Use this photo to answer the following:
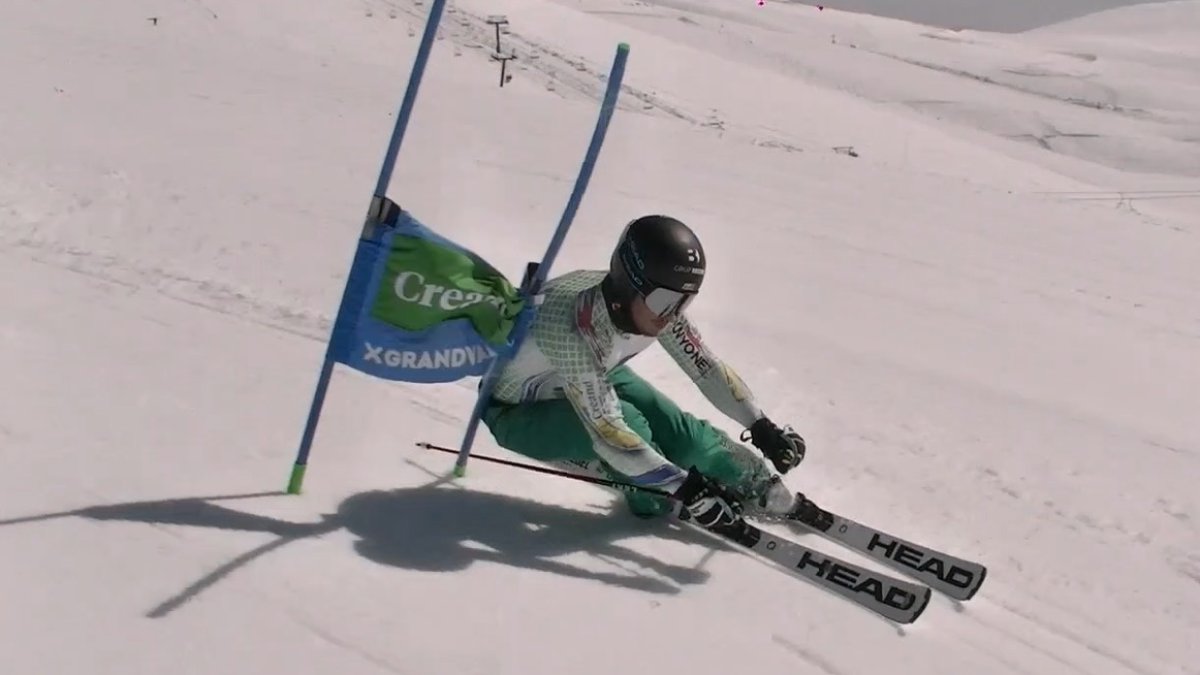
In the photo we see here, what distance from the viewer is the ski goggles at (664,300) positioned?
3.71m

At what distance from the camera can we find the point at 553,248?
13.0ft

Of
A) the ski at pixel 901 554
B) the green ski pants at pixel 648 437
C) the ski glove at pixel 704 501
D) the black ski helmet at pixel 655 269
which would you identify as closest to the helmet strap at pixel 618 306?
the black ski helmet at pixel 655 269

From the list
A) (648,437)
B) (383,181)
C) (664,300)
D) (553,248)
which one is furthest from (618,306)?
(383,181)

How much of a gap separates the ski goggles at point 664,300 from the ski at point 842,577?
2.74ft

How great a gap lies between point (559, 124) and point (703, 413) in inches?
285

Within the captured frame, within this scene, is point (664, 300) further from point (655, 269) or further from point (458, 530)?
point (458, 530)

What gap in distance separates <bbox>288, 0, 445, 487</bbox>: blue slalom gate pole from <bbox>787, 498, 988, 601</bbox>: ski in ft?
6.26

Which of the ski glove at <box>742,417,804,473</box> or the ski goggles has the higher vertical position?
the ski goggles

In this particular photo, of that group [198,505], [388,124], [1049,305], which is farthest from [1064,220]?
[198,505]

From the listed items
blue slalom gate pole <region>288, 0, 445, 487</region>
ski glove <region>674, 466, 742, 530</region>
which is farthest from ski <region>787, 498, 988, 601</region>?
blue slalom gate pole <region>288, 0, 445, 487</region>

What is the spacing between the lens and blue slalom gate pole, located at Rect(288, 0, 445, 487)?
3.29m

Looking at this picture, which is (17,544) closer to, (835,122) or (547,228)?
(547,228)

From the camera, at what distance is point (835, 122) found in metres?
21.0

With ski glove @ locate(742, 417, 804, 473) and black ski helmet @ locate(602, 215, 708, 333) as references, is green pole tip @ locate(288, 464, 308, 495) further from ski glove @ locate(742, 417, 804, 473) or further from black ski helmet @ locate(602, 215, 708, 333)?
ski glove @ locate(742, 417, 804, 473)
